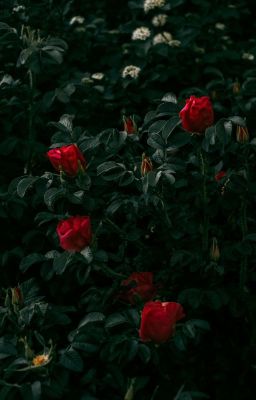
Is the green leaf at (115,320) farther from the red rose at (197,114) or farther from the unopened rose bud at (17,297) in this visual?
the red rose at (197,114)

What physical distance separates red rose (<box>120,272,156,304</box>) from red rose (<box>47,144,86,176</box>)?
32cm

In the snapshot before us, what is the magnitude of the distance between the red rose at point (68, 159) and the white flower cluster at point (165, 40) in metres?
1.05

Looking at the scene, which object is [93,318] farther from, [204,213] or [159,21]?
[159,21]

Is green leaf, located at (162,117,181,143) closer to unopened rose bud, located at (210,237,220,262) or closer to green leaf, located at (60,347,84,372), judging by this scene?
unopened rose bud, located at (210,237,220,262)

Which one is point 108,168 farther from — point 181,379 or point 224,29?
point 224,29

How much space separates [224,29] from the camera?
2.92 meters

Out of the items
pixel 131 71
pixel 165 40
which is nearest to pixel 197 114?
pixel 131 71

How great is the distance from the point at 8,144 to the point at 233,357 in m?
0.88

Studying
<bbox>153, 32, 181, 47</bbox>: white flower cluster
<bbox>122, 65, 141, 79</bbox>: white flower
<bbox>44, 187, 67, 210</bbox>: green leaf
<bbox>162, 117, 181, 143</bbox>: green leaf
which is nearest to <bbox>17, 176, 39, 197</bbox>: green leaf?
<bbox>44, 187, 67, 210</bbox>: green leaf

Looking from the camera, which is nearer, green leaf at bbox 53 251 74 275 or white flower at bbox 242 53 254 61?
green leaf at bbox 53 251 74 275

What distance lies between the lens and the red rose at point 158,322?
157 cm

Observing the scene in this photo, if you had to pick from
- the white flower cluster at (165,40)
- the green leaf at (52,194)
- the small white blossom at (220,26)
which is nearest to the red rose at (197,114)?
the green leaf at (52,194)

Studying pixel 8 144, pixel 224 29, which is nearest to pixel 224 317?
pixel 8 144

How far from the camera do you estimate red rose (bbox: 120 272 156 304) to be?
184 centimetres
